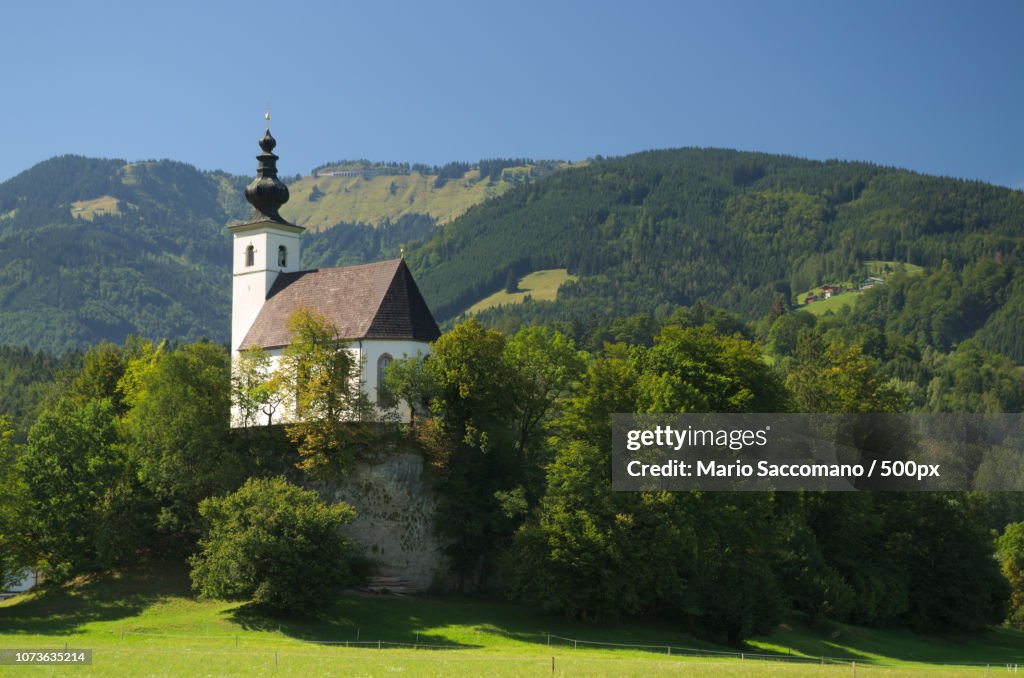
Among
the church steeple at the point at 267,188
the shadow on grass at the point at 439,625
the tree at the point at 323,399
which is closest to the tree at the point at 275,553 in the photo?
the shadow on grass at the point at 439,625

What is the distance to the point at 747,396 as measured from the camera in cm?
6625

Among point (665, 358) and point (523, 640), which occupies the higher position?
point (665, 358)

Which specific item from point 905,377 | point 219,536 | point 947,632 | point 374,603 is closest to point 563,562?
point 374,603

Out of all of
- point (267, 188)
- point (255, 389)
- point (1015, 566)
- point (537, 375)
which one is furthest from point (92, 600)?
point (1015, 566)

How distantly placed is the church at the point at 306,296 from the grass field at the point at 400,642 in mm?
12599

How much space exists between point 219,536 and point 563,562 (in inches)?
626

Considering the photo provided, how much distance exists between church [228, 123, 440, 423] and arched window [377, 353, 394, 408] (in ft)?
0.17

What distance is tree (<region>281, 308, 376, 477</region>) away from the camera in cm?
6650

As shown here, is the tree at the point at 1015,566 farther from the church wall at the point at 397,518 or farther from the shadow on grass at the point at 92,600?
the shadow on grass at the point at 92,600

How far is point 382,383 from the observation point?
228 ft

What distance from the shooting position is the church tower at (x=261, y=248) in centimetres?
7812

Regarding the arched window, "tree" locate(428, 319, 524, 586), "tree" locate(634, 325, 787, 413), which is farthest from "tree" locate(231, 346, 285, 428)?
"tree" locate(634, 325, 787, 413)

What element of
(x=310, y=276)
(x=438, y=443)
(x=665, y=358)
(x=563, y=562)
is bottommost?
(x=563, y=562)

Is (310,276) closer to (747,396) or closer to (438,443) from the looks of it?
(438,443)
